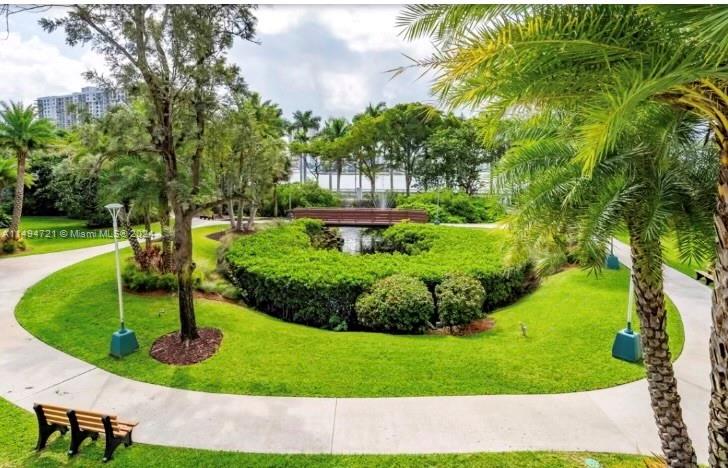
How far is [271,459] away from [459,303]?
5845mm

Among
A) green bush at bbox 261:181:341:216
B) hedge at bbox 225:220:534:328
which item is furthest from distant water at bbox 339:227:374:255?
green bush at bbox 261:181:341:216

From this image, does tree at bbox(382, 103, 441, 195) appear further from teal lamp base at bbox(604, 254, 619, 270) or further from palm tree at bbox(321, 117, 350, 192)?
teal lamp base at bbox(604, 254, 619, 270)

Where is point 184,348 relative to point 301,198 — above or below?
below

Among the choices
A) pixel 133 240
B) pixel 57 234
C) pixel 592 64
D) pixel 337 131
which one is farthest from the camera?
pixel 337 131

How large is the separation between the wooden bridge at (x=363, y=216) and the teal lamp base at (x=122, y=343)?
1508 cm

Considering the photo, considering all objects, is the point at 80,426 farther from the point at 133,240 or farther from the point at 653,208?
the point at 133,240

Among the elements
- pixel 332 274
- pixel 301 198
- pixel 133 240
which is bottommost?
pixel 332 274

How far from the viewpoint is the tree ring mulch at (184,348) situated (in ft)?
25.7

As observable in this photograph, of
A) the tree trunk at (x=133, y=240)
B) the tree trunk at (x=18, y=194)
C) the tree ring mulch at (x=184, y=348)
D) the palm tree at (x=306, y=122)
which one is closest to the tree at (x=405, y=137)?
the palm tree at (x=306, y=122)

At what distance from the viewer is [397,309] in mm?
9484

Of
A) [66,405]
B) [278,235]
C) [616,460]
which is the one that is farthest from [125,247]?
[616,460]

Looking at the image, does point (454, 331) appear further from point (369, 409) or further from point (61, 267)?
point (61, 267)

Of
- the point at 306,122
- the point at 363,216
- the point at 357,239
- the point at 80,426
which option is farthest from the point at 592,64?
the point at 306,122

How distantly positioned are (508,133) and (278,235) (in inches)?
470
